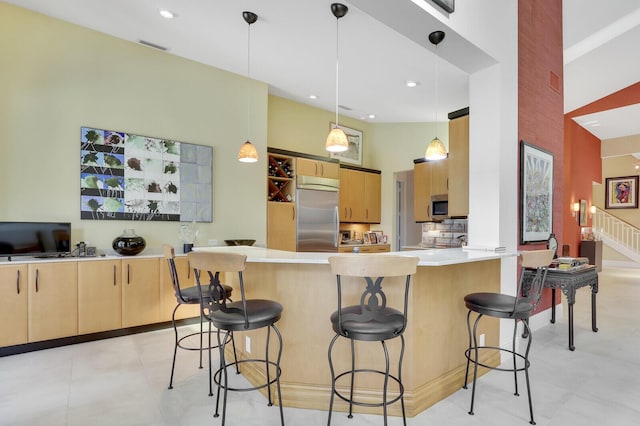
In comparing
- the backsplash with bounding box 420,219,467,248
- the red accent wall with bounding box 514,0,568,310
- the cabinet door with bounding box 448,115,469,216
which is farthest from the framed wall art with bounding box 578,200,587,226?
the cabinet door with bounding box 448,115,469,216

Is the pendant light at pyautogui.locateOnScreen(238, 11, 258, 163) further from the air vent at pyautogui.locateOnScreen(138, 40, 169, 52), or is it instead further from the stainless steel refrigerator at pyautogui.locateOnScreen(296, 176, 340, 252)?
the stainless steel refrigerator at pyautogui.locateOnScreen(296, 176, 340, 252)

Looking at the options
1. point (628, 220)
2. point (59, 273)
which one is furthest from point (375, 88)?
point (628, 220)

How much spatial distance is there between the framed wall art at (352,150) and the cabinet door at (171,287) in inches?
146

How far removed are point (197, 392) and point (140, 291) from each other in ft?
5.76

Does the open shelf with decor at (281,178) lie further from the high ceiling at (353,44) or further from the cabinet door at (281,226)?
the high ceiling at (353,44)

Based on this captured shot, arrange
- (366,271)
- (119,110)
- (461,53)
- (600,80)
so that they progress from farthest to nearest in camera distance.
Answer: (600,80) → (119,110) → (461,53) → (366,271)

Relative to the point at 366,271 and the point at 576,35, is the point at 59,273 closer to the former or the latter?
the point at 366,271

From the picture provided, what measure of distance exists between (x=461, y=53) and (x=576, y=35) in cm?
343

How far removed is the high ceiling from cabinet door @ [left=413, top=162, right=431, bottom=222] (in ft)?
3.32

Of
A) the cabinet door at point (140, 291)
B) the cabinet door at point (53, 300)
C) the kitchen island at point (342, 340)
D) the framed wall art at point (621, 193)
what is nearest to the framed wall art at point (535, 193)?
the kitchen island at point (342, 340)

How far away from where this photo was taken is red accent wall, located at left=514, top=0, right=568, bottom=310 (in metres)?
3.77

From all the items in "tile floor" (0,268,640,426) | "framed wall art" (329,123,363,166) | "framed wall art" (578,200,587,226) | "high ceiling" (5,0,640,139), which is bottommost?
"tile floor" (0,268,640,426)

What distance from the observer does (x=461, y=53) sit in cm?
312

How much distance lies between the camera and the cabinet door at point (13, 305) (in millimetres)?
3174
